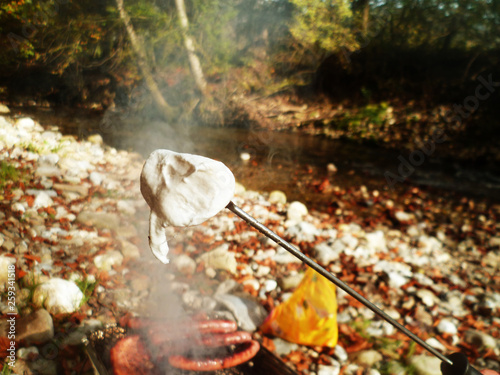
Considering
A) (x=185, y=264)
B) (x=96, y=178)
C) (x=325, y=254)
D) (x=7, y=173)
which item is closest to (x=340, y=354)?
(x=325, y=254)

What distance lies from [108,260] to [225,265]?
1163 mm

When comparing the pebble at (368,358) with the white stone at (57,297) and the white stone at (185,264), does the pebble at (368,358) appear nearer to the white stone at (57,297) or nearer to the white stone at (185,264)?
the white stone at (185,264)

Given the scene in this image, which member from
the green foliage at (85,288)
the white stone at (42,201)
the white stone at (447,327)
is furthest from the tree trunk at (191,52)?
the white stone at (447,327)

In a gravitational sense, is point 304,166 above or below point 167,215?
below

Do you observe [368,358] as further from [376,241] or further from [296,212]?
[296,212]

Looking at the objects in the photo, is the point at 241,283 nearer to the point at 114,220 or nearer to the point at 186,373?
the point at 186,373

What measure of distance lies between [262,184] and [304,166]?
62.4 inches

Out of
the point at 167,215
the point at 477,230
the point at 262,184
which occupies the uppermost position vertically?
the point at 167,215

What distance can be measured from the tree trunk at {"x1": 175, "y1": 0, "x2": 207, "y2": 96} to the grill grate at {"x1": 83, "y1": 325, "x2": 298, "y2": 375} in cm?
732

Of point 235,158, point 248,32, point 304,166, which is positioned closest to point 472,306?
point 304,166

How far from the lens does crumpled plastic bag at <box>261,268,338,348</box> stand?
221 cm

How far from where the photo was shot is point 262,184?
221 inches

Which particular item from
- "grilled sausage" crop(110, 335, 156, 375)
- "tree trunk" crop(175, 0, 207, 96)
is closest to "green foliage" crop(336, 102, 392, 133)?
"tree trunk" crop(175, 0, 207, 96)

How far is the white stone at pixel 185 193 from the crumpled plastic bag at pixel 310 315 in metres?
1.61
